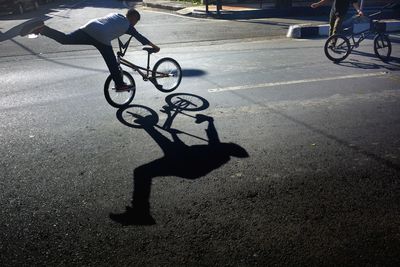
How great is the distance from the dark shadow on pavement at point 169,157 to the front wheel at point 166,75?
3.80 ft

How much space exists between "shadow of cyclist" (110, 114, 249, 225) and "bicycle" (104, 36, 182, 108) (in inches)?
54.6

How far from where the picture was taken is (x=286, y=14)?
60.3 ft

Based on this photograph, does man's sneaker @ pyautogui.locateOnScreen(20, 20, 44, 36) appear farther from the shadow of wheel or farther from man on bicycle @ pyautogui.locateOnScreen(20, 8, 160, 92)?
the shadow of wheel

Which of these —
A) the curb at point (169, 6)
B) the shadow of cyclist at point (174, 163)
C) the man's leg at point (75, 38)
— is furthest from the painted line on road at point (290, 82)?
the curb at point (169, 6)

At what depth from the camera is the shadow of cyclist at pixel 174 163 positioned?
11.4ft

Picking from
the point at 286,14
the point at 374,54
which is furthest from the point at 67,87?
the point at 286,14

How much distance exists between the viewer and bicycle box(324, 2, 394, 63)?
9211 millimetres

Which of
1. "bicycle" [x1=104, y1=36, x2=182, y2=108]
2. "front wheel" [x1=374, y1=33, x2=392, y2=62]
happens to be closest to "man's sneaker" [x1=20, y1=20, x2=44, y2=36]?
"bicycle" [x1=104, y1=36, x2=182, y2=108]

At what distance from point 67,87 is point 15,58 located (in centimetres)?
429

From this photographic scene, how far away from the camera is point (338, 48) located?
9336mm

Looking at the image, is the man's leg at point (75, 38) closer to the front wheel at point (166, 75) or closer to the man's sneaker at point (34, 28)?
the man's sneaker at point (34, 28)

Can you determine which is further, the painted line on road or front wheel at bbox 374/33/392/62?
front wheel at bbox 374/33/392/62

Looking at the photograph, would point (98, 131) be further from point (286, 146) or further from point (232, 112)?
point (286, 146)

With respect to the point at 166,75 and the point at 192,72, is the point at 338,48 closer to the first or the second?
the point at 192,72
